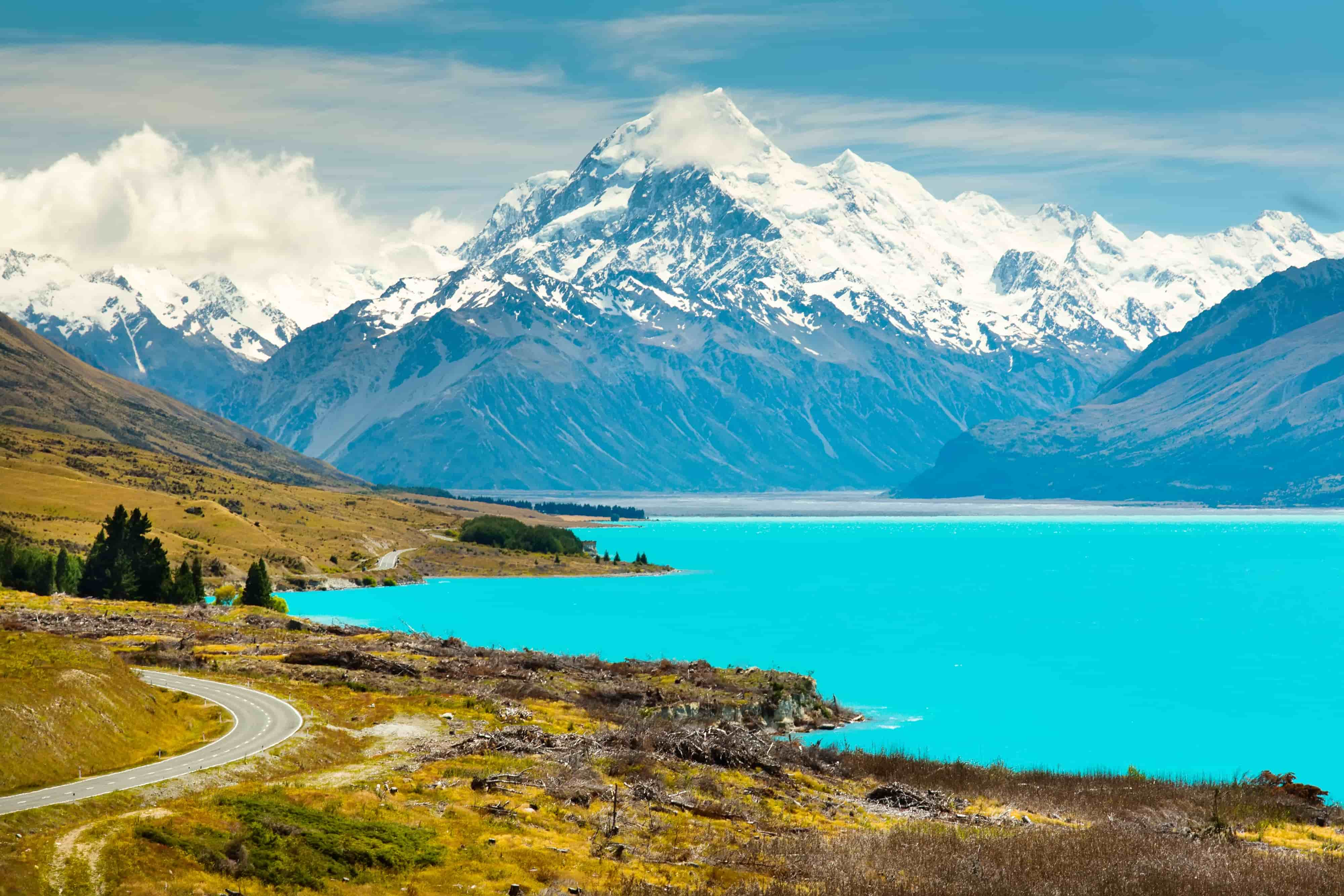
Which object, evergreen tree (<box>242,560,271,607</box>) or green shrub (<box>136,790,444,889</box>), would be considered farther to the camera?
evergreen tree (<box>242,560,271,607</box>)

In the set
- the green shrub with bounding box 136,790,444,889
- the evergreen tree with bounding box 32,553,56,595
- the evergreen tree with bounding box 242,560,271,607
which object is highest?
the evergreen tree with bounding box 242,560,271,607

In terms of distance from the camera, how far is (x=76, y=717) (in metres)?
36.2

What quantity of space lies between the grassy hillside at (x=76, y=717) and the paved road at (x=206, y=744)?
0.66 m

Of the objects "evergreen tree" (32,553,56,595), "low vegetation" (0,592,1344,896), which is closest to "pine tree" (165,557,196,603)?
"evergreen tree" (32,553,56,595)

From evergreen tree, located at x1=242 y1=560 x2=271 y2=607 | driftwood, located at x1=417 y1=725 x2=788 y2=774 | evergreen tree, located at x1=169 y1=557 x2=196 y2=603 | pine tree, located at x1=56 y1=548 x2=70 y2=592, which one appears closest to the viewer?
driftwood, located at x1=417 y1=725 x2=788 y2=774

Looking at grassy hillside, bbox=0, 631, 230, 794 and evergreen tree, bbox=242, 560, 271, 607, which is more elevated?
evergreen tree, bbox=242, 560, 271, 607

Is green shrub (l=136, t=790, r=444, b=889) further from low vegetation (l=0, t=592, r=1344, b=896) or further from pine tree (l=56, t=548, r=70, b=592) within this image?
pine tree (l=56, t=548, r=70, b=592)

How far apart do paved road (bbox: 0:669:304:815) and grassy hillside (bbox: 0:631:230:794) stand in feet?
2.17

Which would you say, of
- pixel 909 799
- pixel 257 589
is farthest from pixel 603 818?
pixel 257 589

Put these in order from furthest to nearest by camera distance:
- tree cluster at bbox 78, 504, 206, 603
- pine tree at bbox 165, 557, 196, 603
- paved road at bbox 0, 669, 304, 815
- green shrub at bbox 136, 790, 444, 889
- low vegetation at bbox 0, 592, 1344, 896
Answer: pine tree at bbox 165, 557, 196, 603, tree cluster at bbox 78, 504, 206, 603, paved road at bbox 0, 669, 304, 815, low vegetation at bbox 0, 592, 1344, 896, green shrub at bbox 136, 790, 444, 889

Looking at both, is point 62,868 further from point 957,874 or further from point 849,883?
point 957,874

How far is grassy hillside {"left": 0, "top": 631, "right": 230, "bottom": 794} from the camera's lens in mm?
32938

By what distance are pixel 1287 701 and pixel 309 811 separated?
292 feet

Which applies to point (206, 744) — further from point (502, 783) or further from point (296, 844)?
point (296, 844)
